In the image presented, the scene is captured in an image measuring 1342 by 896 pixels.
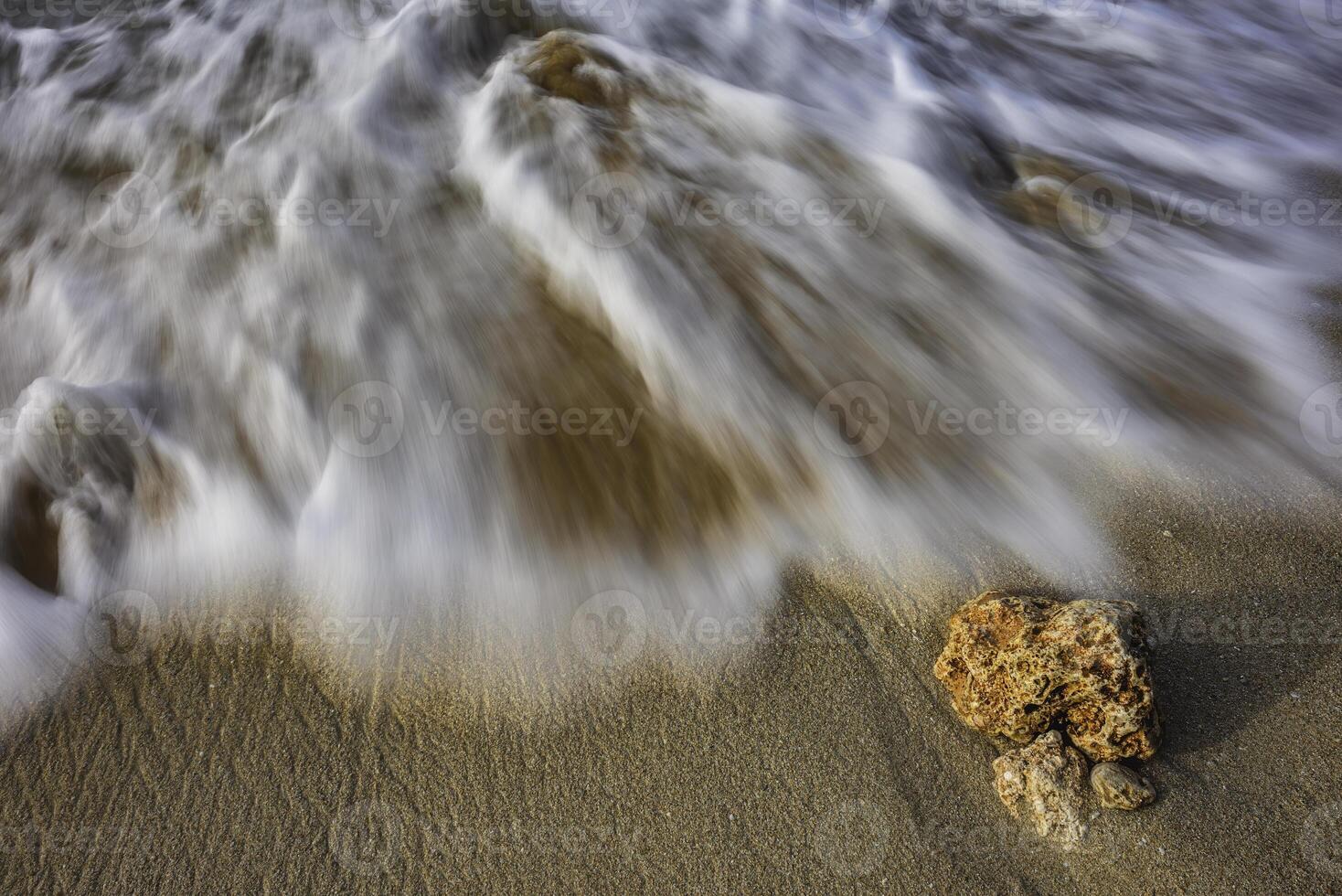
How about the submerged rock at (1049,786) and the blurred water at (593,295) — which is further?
the blurred water at (593,295)

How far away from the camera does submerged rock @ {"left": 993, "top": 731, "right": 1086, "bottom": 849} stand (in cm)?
172

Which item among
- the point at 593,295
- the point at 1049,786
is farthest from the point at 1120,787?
the point at 593,295

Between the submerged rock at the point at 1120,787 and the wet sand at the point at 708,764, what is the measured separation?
0.13 feet

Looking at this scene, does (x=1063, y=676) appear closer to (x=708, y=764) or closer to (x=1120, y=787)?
(x=1120, y=787)

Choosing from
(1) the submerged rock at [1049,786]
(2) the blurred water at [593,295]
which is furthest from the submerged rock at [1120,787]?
(2) the blurred water at [593,295]

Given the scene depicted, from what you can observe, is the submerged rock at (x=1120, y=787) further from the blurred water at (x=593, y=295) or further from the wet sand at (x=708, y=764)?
the blurred water at (x=593, y=295)

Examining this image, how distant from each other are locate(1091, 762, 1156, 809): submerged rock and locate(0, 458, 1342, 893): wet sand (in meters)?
0.04

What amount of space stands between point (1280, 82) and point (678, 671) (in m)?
5.57

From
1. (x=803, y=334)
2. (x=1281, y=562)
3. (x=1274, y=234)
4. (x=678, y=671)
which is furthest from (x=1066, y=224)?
(x=678, y=671)

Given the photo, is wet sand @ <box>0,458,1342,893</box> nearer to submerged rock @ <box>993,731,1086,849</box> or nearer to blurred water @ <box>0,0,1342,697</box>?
submerged rock @ <box>993,731,1086,849</box>

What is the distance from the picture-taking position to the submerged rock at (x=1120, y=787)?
1.70 m

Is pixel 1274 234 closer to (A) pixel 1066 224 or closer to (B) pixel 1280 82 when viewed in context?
(A) pixel 1066 224

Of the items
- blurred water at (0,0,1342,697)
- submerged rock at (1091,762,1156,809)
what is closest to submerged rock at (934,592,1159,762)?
submerged rock at (1091,762,1156,809)

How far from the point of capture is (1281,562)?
2252 millimetres
